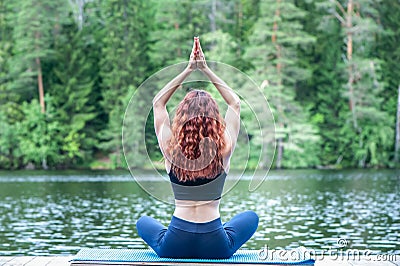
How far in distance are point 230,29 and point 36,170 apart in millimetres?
12124

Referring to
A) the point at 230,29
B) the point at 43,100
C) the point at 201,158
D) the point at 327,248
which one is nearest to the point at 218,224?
the point at 201,158

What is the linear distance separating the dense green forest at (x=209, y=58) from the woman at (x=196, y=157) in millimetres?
28611

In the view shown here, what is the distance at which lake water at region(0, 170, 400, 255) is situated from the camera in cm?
1131

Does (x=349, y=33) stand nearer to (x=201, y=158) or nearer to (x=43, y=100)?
(x=43, y=100)

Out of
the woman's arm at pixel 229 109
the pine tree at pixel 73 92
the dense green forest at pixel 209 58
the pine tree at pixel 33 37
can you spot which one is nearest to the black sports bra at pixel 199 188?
the woman's arm at pixel 229 109

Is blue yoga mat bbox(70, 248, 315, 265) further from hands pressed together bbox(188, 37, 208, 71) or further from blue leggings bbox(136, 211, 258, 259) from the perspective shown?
hands pressed together bbox(188, 37, 208, 71)

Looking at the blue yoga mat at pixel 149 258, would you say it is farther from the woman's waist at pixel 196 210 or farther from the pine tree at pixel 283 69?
the pine tree at pixel 283 69

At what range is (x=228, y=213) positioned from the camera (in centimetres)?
1573

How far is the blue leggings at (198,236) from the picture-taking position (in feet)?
16.3

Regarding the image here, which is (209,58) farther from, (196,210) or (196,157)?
(196,157)

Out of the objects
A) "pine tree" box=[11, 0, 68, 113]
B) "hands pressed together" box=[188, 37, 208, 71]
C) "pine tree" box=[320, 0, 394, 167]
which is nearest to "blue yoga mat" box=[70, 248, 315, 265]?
"hands pressed together" box=[188, 37, 208, 71]

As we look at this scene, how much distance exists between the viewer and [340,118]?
36344 mm

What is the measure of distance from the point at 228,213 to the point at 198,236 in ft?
35.5

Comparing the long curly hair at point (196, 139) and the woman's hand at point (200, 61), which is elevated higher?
the woman's hand at point (200, 61)
